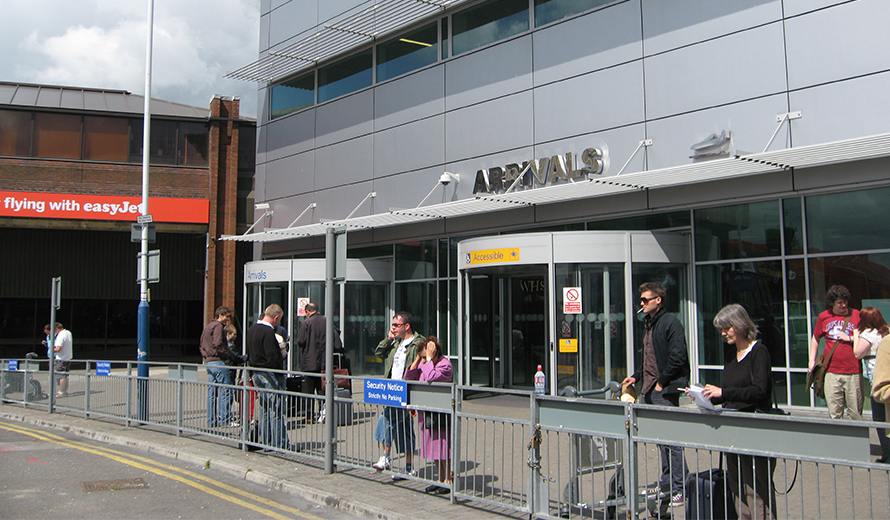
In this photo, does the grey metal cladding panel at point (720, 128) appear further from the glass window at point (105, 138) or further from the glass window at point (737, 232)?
the glass window at point (105, 138)

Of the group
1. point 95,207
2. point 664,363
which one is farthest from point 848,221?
point 95,207

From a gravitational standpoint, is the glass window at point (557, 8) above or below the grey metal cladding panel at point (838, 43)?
above

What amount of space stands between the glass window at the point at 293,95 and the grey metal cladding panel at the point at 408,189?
456cm

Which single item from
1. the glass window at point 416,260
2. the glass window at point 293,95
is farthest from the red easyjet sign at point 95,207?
the glass window at point 416,260

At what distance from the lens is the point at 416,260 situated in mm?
18484

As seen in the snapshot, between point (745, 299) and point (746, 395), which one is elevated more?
point (745, 299)

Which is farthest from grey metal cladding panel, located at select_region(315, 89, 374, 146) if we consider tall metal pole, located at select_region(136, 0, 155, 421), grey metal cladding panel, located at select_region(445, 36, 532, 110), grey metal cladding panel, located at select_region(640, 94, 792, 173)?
grey metal cladding panel, located at select_region(640, 94, 792, 173)

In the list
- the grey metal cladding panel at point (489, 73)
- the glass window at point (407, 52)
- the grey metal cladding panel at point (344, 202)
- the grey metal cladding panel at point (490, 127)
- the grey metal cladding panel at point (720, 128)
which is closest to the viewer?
the grey metal cladding panel at point (720, 128)

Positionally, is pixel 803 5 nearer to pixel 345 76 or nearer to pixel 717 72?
pixel 717 72

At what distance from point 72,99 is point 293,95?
1237cm

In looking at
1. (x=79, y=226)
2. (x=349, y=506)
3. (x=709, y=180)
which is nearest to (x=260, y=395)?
(x=349, y=506)

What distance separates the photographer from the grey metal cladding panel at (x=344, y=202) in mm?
18953

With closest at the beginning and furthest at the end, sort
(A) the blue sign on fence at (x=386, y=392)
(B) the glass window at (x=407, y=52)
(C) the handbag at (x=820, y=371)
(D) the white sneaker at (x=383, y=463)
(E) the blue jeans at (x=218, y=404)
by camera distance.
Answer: (A) the blue sign on fence at (x=386, y=392), (D) the white sneaker at (x=383, y=463), (C) the handbag at (x=820, y=371), (E) the blue jeans at (x=218, y=404), (B) the glass window at (x=407, y=52)

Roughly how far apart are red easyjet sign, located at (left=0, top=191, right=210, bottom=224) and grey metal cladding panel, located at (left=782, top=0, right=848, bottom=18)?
20348mm
